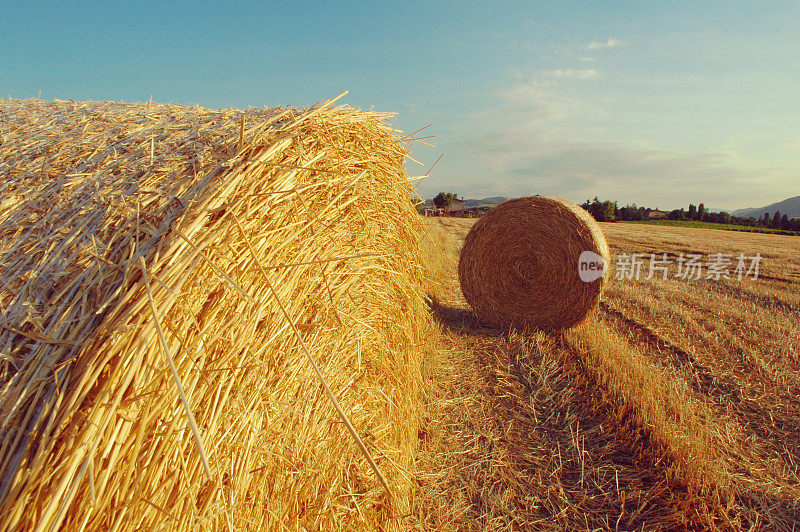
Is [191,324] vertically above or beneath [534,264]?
above

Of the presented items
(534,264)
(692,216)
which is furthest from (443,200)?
(534,264)

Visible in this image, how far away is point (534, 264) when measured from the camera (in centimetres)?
638

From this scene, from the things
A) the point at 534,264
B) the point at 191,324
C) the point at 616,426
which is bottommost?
the point at 616,426

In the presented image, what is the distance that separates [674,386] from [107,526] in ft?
14.5

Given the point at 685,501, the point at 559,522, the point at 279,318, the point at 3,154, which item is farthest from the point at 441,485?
the point at 3,154

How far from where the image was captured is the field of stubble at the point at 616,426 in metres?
2.71

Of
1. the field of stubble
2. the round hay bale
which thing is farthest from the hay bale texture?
the round hay bale

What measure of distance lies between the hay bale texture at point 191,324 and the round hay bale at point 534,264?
3932 mm

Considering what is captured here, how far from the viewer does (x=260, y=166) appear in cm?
180

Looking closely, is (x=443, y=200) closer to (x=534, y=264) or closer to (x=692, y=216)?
(x=692, y=216)

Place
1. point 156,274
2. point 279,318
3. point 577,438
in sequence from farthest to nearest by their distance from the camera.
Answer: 1. point 577,438
2. point 279,318
3. point 156,274

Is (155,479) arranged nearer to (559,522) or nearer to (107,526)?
(107,526)

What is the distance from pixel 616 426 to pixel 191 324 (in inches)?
133

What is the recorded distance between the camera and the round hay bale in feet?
19.5
